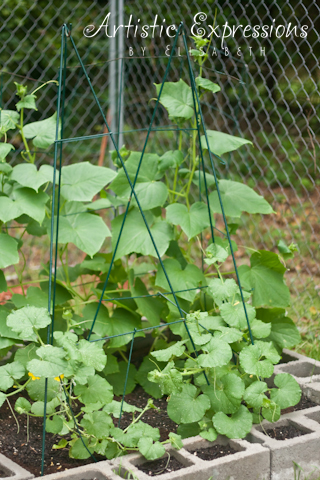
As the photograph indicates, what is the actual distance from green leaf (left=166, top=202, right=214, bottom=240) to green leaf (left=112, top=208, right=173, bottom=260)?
8 centimetres

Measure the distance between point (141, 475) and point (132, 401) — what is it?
0.67 m

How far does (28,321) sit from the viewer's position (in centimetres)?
151

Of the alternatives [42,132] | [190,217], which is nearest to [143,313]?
[190,217]

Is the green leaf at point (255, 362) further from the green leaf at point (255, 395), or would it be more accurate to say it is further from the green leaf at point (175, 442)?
the green leaf at point (175, 442)

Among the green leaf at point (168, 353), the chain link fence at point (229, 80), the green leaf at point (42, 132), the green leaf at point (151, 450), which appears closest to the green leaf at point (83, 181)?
the green leaf at point (42, 132)

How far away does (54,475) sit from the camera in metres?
1.44

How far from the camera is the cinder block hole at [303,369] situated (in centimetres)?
215

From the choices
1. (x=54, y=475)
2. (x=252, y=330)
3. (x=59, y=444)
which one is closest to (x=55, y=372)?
(x=54, y=475)

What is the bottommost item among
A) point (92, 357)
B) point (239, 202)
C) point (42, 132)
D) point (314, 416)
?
point (314, 416)

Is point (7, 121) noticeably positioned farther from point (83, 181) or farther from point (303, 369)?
point (303, 369)

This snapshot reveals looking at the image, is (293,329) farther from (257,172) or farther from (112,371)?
(257,172)

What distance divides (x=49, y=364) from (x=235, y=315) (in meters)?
0.63

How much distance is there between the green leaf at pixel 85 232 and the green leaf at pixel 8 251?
159 millimetres

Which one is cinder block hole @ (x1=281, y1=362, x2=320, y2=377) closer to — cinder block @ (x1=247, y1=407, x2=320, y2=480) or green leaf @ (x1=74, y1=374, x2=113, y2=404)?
cinder block @ (x1=247, y1=407, x2=320, y2=480)
